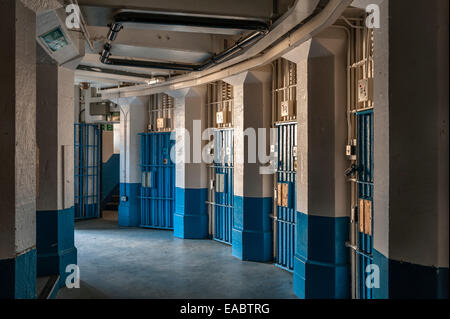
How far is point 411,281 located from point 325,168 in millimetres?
3161

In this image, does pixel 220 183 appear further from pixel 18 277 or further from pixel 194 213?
pixel 18 277

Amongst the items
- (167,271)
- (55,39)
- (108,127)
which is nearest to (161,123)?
(108,127)

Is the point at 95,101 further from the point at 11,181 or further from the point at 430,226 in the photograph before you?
the point at 430,226

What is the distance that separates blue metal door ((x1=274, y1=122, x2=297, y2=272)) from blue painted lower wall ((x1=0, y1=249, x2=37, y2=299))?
5065mm

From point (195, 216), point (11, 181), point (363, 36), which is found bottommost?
point (195, 216)

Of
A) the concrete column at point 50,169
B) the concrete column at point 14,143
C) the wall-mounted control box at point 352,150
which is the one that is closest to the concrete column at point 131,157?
the concrete column at point 50,169

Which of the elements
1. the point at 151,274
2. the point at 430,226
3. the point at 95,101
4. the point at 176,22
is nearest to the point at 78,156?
the point at 95,101

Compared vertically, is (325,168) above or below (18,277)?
above

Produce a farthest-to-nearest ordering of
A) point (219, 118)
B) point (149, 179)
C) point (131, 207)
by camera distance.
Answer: point (131, 207), point (149, 179), point (219, 118)

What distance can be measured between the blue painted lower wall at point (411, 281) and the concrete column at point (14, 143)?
3.43 meters

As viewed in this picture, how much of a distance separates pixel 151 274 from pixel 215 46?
4.82m

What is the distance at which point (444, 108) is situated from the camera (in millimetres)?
3328

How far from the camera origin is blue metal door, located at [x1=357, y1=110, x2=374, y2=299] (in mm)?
5809

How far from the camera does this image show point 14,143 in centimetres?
386
